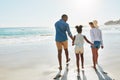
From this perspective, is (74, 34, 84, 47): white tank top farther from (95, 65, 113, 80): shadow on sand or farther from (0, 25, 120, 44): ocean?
(0, 25, 120, 44): ocean

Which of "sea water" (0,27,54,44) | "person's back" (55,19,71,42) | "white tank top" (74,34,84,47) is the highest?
"person's back" (55,19,71,42)

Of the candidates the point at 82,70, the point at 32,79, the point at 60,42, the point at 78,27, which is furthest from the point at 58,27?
the point at 32,79

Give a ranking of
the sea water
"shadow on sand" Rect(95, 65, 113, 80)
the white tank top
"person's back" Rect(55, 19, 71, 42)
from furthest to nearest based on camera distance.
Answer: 1. the sea water
2. "person's back" Rect(55, 19, 71, 42)
3. the white tank top
4. "shadow on sand" Rect(95, 65, 113, 80)

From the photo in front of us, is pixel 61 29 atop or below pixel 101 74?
atop

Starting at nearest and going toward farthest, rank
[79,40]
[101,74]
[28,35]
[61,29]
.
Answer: [101,74]
[79,40]
[61,29]
[28,35]

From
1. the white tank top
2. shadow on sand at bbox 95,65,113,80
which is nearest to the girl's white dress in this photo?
the white tank top

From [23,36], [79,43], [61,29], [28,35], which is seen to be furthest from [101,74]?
[28,35]

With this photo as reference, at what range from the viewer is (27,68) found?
852cm

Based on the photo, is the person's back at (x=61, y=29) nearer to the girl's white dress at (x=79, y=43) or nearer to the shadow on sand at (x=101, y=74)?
the girl's white dress at (x=79, y=43)

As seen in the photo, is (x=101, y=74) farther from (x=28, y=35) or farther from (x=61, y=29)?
(x=28, y=35)

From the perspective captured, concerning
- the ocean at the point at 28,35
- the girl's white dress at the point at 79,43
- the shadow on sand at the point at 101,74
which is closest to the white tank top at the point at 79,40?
the girl's white dress at the point at 79,43

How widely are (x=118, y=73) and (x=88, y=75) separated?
950 mm

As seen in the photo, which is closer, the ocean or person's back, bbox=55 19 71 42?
person's back, bbox=55 19 71 42

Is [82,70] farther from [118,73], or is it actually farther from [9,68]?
[9,68]
